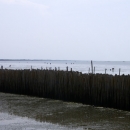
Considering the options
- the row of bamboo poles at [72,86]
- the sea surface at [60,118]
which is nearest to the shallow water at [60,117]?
the sea surface at [60,118]

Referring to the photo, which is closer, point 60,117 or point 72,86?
point 60,117

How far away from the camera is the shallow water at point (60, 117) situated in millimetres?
6637

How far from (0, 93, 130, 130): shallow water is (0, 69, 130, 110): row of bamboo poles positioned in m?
0.44

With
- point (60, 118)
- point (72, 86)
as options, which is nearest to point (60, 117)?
point (60, 118)

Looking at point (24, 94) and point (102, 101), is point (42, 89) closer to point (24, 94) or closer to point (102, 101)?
point (24, 94)

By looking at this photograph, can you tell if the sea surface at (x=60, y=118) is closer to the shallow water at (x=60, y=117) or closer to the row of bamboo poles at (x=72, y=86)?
the shallow water at (x=60, y=117)

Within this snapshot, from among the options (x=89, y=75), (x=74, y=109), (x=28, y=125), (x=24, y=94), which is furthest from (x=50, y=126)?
(x=24, y=94)

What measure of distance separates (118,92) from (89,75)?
1.38 m

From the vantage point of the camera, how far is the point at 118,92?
941 centimetres

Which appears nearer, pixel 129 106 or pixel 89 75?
pixel 129 106

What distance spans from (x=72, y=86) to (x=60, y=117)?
3241mm

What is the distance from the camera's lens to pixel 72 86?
35.6ft

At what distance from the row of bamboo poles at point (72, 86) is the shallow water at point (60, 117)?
44cm

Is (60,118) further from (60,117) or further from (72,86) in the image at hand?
(72,86)
